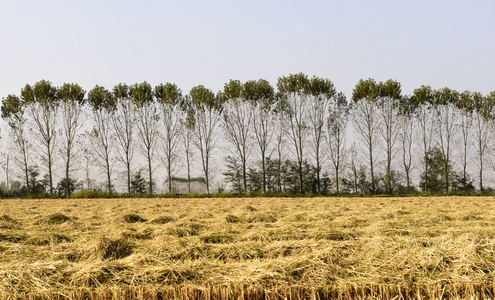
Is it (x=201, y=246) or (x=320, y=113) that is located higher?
(x=320, y=113)

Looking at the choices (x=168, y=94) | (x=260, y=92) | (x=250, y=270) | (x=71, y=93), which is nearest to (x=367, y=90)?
(x=260, y=92)

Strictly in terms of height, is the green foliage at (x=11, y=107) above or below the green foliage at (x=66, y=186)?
above

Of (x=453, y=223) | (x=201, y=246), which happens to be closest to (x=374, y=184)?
(x=453, y=223)

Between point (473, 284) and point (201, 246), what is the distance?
284 centimetres

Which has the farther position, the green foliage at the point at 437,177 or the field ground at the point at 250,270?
the green foliage at the point at 437,177

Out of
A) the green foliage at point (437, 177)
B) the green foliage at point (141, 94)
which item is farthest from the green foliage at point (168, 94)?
the green foliage at point (437, 177)

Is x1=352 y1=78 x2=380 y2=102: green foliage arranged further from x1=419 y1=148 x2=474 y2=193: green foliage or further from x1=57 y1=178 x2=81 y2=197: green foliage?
x1=57 y1=178 x2=81 y2=197: green foliage

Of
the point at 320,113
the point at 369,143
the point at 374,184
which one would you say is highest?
the point at 320,113

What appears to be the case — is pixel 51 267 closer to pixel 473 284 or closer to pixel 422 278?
pixel 422 278

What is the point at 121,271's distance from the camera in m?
3.34

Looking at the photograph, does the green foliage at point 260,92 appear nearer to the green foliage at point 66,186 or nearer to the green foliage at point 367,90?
the green foliage at point 367,90

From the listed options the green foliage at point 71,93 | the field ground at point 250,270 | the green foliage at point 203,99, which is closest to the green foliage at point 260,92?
the green foliage at point 203,99

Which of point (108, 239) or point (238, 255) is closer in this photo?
point (238, 255)

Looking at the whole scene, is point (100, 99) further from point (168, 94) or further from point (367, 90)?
point (367, 90)
